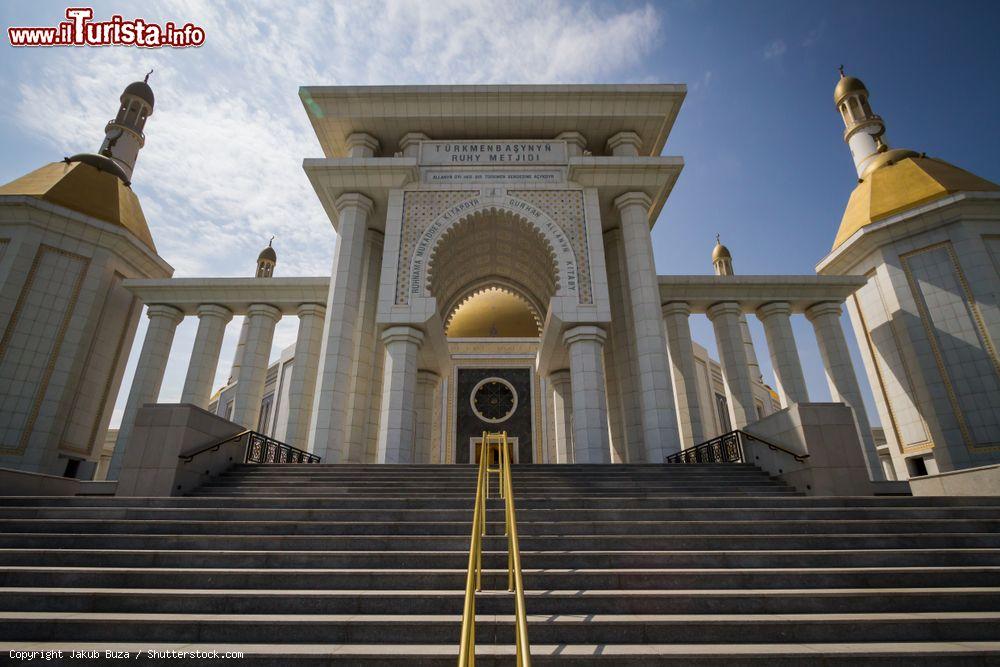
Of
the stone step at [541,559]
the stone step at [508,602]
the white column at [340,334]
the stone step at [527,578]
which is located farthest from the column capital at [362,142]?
the stone step at [508,602]

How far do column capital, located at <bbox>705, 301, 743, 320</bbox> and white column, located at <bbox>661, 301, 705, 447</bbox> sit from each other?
35.2 inches

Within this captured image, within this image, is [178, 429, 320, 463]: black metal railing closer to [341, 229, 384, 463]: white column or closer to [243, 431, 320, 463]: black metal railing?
[243, 431, 320, 463]: black metal railing

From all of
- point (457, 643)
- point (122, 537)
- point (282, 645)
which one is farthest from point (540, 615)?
point (122, 537)

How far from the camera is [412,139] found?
15.3m

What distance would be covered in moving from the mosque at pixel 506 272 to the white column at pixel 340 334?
0.06m

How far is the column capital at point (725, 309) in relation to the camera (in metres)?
16.8

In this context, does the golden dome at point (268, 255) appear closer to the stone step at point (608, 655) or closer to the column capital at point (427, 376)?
the column capital at point (427, 376)

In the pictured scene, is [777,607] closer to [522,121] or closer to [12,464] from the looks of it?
[522,121]

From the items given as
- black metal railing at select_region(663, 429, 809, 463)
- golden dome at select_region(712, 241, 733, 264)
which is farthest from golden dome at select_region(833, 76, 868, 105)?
black metal railing at select_region(663, 429, 809, 463)

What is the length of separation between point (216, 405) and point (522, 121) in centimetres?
2787

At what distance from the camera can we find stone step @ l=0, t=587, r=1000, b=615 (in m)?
3.91

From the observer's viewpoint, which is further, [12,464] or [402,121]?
[402,121]

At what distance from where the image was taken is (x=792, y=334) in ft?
54.3

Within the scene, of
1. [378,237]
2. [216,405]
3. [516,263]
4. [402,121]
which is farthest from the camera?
[216,405]
